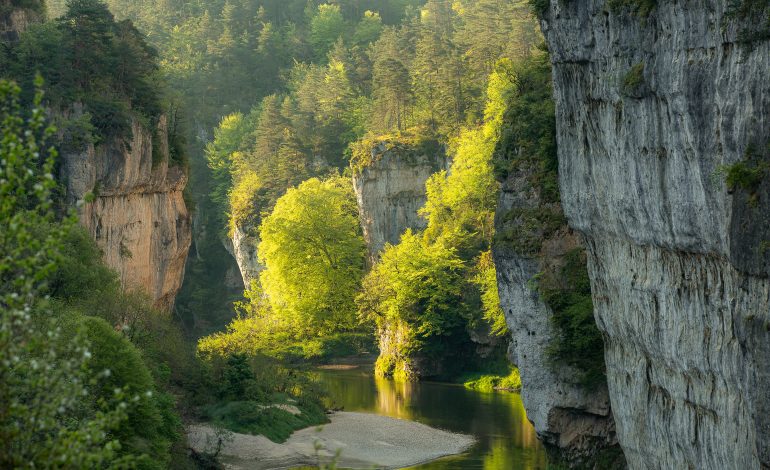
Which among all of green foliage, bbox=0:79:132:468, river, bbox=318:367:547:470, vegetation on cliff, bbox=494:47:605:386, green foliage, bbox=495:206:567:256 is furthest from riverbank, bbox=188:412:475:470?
green foliage, bbox=0:79:132:468

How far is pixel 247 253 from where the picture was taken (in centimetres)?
8412

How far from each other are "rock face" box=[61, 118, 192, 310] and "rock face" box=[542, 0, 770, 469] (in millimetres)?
19923

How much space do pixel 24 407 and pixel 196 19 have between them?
370 ft

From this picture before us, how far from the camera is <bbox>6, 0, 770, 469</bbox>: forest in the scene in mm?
17406

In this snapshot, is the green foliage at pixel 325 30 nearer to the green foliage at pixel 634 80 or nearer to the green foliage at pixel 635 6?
the green foliage at pixel 635 6

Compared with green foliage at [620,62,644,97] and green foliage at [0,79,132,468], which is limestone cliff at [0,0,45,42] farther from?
green foliage at [0,79,132,468]

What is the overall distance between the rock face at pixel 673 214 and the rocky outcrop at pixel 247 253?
56993mm

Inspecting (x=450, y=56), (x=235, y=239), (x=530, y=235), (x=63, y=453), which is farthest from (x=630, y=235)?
(x=235, y=239)

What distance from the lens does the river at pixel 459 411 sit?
3791cm

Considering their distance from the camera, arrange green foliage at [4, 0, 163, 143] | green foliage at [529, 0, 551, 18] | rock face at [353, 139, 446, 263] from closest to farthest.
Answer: green foliage at [529, 0, 551, 18] < green foliage at [4, 0, 163, 143] < rock face at [353, 139, 446, 263]

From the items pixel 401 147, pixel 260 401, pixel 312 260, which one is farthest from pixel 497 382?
pixel 401 147

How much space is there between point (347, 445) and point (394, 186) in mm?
34912

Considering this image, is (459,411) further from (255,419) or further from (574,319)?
(574,319)

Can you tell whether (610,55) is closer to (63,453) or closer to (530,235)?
(530,235)
